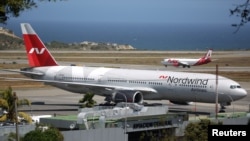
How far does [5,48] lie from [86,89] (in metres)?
121

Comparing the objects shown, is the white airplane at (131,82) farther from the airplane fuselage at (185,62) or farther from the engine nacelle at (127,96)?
the airplane fuselage at (185,62)

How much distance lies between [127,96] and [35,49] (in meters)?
10.9

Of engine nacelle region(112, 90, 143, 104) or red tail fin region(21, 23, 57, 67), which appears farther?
red tail fin region(21, 23, 57, 67)

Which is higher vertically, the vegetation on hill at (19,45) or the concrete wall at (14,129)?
the vegetation on hill at (19,45)

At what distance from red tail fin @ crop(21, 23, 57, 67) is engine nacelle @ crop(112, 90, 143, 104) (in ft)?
29.3

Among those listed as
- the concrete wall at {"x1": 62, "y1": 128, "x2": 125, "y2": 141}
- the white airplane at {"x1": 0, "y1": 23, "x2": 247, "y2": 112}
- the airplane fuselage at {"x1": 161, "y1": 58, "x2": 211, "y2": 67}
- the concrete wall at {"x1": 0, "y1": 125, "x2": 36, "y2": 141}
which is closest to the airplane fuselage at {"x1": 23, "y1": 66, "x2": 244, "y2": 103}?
the white airplane at {"x1": 0, "y1": 23, "x2": 247, "y2": 112}

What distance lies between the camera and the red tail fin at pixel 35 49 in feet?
193

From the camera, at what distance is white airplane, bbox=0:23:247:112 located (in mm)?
50188

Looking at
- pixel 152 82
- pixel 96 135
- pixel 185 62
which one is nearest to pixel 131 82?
pixel 152 82

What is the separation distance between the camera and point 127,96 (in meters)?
51.8

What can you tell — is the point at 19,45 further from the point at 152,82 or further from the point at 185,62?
the point at 152,82

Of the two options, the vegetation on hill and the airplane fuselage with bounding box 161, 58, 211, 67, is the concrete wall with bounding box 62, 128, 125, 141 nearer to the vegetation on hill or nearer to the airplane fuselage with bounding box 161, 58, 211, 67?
the airplane fuselage with bounding box 161, 58, 211, 67
